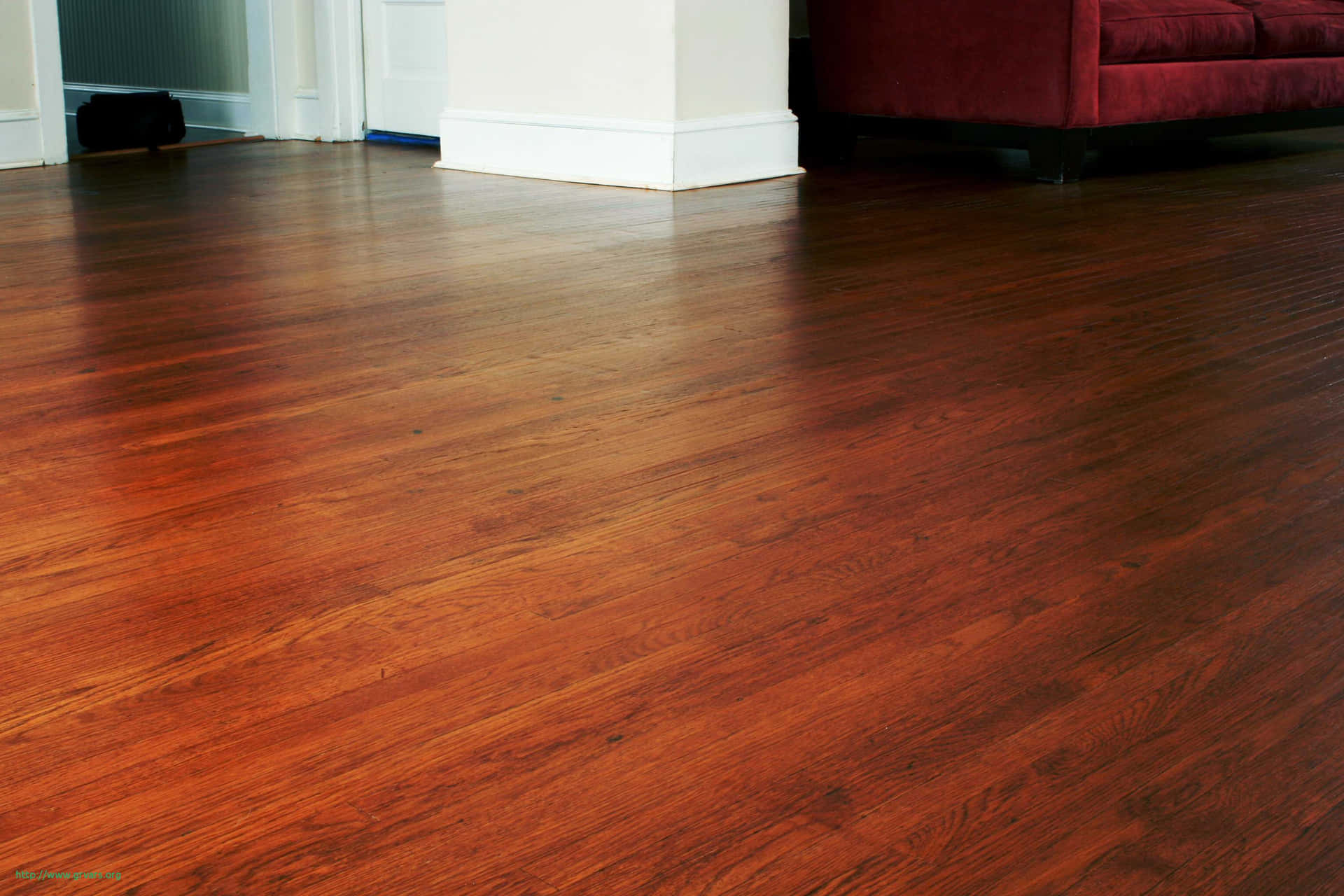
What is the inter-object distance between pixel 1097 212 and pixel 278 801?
2726mm

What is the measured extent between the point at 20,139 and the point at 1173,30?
3070 millimetres

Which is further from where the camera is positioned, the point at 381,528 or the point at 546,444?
the point at 546,444

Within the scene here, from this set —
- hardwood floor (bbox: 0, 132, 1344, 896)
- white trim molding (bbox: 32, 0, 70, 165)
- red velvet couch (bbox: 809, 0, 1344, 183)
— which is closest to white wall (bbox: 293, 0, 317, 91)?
white trim molding (bbox: 32, 0, 70, 165)

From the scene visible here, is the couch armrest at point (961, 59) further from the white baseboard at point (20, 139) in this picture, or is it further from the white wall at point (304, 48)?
the white baseboard at point (20, 139)

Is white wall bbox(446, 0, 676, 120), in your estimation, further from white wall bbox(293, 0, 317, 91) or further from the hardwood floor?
the hardwood floor

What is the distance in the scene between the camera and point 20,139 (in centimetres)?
370

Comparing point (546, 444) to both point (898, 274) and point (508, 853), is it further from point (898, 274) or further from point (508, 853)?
point (898, 274)

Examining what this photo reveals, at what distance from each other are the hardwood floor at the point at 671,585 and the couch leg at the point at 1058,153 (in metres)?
1.47

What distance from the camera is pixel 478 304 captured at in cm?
209

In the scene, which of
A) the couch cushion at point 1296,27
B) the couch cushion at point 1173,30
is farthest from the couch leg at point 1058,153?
the couch cushion at point 1296,27

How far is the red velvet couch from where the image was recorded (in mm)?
3598

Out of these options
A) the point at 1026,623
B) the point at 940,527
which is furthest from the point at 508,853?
the point at 940,527

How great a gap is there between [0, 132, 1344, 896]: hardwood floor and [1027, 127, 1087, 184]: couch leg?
1.47 metres

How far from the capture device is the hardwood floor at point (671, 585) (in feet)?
2.41
